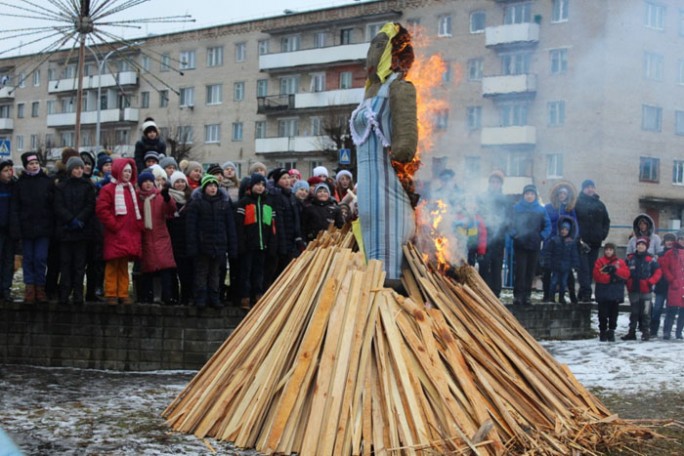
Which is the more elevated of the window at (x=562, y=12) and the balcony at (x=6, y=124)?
the balcony at (x=6, y=124)

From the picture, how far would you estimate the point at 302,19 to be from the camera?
56.2m

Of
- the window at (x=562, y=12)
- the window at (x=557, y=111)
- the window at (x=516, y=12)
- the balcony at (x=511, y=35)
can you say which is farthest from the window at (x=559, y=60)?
the window at (x=516, y=12)

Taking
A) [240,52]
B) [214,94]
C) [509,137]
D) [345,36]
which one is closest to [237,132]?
[214,94]

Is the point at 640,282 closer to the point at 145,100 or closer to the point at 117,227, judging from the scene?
the point at 117,227

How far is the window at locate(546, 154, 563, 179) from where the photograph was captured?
2333cm

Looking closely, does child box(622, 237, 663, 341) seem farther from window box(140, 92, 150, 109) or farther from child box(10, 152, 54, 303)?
window box(140, 92, 150, 109)

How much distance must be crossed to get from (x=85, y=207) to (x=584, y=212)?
8.50 meters

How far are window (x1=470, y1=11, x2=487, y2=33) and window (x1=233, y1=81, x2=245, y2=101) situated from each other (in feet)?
79.3

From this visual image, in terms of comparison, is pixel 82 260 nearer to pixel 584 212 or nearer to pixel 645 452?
pixel 645 452

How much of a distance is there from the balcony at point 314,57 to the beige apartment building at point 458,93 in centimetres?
10

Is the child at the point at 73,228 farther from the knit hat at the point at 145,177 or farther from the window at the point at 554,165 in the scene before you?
the window at the point at 554,165

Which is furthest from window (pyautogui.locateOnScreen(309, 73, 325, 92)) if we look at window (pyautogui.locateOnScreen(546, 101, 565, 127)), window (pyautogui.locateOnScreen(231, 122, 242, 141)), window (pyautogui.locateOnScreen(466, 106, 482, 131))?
window (pyautogui.locateOnScreen(546, 101, 565, 127))

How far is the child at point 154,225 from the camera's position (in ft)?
38.5

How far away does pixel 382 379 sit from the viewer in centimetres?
687
